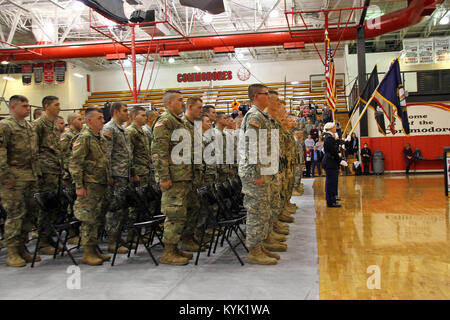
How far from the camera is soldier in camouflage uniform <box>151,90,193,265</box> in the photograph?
3834 mm

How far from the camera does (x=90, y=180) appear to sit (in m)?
3.98

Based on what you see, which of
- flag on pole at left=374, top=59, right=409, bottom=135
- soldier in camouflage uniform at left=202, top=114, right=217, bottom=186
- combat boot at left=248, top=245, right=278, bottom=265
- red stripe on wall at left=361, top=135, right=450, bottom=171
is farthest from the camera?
red stripe on wall at left=361, top=135, right=450, bottom=171

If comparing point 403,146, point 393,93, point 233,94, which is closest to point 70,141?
A: point 393,93

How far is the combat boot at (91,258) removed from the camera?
381 cm

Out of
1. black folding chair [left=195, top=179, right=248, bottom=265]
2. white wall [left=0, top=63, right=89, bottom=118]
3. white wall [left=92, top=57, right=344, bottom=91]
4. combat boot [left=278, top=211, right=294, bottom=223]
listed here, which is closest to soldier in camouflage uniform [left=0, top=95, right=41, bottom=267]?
black folding chair [left=195, top=179, right=248, bottom=265]

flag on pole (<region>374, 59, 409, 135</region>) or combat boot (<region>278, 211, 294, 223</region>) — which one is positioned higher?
flag on pole (<region>374, 59, 409, 135</region>)

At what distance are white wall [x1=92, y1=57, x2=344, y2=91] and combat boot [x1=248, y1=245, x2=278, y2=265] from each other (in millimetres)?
18866

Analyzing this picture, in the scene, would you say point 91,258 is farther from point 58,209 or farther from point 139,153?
point 139,153

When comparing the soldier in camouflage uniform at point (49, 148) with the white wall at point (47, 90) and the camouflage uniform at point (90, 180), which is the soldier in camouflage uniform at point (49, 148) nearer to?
the camouflage uniform at point (90, 180)

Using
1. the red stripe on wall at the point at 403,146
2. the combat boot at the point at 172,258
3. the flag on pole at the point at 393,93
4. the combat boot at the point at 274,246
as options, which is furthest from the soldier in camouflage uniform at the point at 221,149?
the red stripe on wall at the point at 403,146

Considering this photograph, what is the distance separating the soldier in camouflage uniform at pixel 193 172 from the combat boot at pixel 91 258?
3.10 ft

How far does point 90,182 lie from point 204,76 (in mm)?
19159

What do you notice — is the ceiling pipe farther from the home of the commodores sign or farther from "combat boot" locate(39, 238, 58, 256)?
"combat boot" locate(39, 238, 58, 256)

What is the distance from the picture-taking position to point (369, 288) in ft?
9.89
